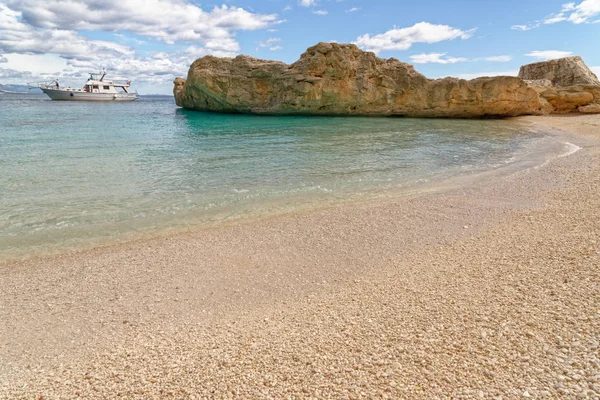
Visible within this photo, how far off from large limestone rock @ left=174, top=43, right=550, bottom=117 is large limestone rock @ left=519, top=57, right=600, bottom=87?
66.9 ft

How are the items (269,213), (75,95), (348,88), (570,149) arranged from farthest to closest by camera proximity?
1. (75,95)
2. (348,88)
3. (570,149)
4. (269,213)

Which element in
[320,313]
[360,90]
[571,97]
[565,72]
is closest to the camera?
[320,313]

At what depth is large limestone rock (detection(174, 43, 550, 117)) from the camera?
37.3m

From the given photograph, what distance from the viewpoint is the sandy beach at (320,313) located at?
2.94 meters

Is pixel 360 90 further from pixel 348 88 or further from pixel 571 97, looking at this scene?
pixel 571 97

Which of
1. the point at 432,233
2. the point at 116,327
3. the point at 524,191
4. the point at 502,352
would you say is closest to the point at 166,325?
the point at 116,327

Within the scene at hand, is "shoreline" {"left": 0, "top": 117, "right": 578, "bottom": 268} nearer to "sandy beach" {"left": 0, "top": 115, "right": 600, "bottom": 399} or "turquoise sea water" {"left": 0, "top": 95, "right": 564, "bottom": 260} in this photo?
"turquoise sea water" {"left": 0, "top": 95, "right": 564, "bottom": 260}

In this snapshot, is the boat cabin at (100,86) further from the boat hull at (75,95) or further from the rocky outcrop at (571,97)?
the rocky outcrop at (571,97)

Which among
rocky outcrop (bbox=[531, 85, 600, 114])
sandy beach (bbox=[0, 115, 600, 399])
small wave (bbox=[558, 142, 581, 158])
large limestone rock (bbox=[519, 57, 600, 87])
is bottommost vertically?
sandy beach (bbox=[0, 115, 600, 399])

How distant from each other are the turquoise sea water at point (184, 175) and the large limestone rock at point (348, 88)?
17.0 m

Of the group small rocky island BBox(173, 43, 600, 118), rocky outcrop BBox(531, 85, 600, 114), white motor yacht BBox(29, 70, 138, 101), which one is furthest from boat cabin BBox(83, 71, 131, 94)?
rocky outcrop BBox(531, 85, 600, 114)

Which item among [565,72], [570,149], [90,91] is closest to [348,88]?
[570,149]

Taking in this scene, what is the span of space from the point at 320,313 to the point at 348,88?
40.3 metres

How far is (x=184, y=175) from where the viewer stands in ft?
39.3
